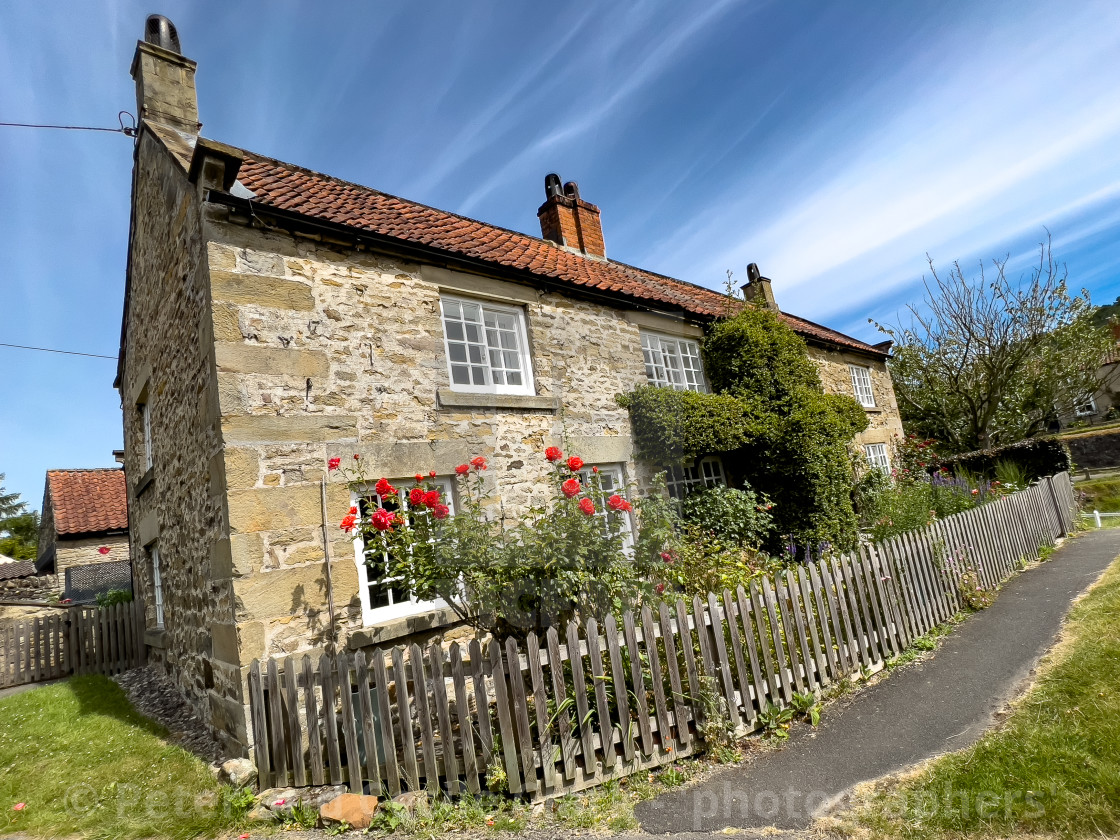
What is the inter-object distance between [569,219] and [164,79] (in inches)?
283

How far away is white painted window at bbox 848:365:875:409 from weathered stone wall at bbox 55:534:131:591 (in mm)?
24241

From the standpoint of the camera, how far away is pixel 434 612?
20.1 feet

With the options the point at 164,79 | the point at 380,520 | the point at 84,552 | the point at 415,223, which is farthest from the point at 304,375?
the point at 84,552

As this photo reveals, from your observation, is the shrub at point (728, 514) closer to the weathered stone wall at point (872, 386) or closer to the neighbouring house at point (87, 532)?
the weathered stone wall at point (872, 386)

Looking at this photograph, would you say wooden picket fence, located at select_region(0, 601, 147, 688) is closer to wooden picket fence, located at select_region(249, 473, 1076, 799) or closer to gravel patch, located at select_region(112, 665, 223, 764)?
gravel patch, located at select_region(112, 665, 223, 764)

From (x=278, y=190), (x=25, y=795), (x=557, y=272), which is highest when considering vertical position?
(x=278, y=190)

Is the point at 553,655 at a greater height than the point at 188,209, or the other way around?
the point at 188,209

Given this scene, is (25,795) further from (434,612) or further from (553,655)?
(553,655)

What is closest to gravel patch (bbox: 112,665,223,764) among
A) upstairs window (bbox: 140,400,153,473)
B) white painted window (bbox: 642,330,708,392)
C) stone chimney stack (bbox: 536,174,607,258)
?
upstairs window (bbox: 140,400,153,473)

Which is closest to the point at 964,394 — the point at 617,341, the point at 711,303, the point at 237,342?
the point at 711,303

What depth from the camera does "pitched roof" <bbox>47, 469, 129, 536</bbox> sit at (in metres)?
20.1

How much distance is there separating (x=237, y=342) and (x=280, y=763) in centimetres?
377

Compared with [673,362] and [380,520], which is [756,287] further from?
[380,520]

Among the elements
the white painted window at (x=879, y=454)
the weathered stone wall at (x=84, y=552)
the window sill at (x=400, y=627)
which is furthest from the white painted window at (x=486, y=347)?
the weathered stone wall at (x=84, y=552)
